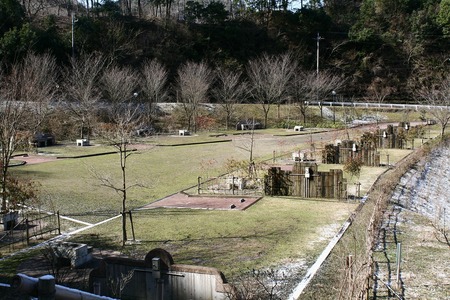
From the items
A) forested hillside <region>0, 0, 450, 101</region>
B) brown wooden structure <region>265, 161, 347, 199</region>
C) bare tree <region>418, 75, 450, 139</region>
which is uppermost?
forested hillside <region>0, 0, 450, 101</region>

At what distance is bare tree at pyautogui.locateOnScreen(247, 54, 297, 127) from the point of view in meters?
52.2

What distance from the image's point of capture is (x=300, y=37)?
72.0 meters

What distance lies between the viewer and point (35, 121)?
35469 mm

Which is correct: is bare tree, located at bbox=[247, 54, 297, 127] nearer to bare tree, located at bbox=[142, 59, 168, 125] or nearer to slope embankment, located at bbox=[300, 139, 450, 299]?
bare tree, located at bbox=[142, 59, 168, 125]

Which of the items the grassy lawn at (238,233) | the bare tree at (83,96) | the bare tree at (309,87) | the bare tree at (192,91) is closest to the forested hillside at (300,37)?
the bare tree at (309,87)

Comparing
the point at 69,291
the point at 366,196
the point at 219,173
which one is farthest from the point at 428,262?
the point at 219,173

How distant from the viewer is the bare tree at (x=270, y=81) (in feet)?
171

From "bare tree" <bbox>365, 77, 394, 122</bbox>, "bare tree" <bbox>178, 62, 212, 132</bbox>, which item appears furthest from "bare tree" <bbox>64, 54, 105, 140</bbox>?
"bare tree" <bbox>365, 77, 394, 122</bbox>

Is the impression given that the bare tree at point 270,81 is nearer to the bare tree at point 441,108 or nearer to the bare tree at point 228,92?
the bare tree at point 228,92

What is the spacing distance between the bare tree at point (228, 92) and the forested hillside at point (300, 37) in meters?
4.35

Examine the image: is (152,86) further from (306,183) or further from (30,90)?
(306,183)

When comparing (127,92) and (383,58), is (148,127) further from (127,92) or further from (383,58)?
(383,58)

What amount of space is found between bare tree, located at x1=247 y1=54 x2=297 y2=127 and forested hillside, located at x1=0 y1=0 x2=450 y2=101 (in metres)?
5.98

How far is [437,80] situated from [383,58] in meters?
8.44
